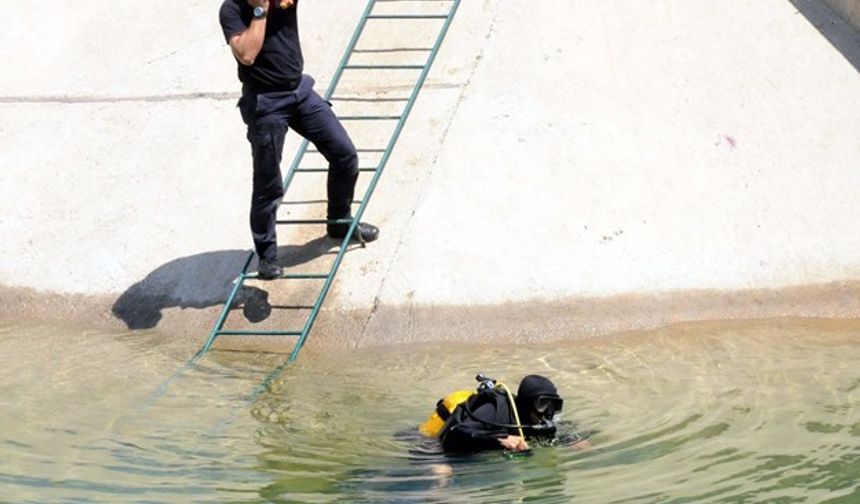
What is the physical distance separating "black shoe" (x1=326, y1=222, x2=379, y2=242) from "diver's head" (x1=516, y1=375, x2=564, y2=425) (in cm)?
287

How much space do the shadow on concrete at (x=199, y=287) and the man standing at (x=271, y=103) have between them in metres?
0.30

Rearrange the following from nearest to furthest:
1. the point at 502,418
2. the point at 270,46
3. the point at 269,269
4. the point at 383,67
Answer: the point at 502,418
the point at 270,46
the point at 269,269
the point at 383,67

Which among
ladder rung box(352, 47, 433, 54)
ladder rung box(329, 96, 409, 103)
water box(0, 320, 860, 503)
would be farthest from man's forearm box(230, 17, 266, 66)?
ladder rung box(352, 47, 433, 54)

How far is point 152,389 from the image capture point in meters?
8.70

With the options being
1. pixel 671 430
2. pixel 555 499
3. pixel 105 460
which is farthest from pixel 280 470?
pixel 671 430

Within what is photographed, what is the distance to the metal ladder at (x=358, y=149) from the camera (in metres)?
9.42

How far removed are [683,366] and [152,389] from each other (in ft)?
11.0

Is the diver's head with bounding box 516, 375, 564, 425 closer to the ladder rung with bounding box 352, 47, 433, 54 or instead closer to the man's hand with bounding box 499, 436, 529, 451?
the man's hand with bounding box 499, 436, 529, 451

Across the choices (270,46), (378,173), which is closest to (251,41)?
(270,46)

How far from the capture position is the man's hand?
7.32 m

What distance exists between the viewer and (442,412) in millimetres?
7668

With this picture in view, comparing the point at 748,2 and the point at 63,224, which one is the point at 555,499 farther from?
the point at 748,2

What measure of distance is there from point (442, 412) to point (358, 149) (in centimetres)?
364

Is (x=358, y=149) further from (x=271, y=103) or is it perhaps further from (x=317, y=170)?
(x=271, y=103)
